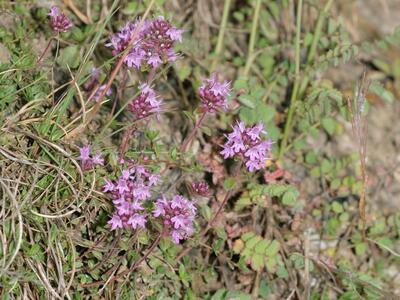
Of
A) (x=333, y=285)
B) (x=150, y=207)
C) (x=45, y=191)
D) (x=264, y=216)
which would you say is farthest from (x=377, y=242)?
(x=45, y=191)

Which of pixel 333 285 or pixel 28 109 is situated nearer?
pixel 28 109

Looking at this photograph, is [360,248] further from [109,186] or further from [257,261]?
[109,186]

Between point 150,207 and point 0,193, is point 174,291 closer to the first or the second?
point 150,207

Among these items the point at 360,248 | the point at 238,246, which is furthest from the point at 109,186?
the point at 360,248

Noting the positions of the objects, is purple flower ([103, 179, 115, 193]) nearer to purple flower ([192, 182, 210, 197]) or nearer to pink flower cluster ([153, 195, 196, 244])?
pink flower cluster ([153, 195, 196, 244])

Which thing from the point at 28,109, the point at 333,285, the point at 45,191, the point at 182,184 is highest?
the point at 28,109

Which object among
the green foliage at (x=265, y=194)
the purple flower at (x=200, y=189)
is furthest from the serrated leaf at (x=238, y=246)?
the purple flower at (x=200, y=189)
